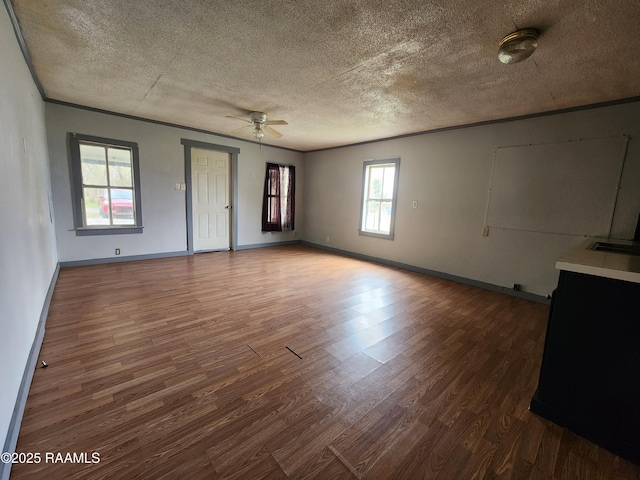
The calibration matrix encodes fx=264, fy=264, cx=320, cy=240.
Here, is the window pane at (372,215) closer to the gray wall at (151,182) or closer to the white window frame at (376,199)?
the white window frame at (376,199)

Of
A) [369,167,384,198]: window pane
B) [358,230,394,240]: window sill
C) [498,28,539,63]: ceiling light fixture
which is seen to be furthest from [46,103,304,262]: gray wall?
[498,28,539,63]: ceiling light fixture

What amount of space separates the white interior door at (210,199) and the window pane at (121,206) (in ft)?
3.39

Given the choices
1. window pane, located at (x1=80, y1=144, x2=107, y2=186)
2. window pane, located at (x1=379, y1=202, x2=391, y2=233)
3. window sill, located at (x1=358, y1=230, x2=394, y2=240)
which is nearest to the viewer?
window pane, located at (x1=80, y1=144, x2=107, y2=186)

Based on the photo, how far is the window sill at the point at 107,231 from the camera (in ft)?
13.9

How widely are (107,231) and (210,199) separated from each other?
1.86 metres

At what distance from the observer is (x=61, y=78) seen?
303 centimetres

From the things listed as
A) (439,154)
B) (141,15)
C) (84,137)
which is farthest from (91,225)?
(439,154)

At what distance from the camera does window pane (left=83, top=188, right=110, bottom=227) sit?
14.0 ft

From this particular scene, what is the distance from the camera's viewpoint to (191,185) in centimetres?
525

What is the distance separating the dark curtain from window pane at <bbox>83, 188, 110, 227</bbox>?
299 centimetres

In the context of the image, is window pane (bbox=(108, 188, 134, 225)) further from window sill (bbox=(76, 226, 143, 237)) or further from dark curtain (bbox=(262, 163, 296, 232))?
dark curtain (bbox=(262, 163, 296, 232))

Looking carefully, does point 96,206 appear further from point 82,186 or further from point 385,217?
point 385,217

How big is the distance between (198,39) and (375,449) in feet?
10.1

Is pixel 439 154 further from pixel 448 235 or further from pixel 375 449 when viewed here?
pixel 375 449
